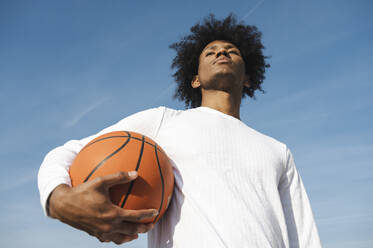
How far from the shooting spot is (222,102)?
12.7 feet

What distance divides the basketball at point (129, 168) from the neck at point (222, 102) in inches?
60.5

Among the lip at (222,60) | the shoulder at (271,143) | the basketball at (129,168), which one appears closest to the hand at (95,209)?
the basketball at (129,168)

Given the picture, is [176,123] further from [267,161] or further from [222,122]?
[267,161]

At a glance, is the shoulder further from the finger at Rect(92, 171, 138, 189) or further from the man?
the finger at Rect(92, 171, 138, 189)

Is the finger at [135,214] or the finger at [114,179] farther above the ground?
the finger at [114,179]

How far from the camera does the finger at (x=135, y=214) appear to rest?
6.61 feet

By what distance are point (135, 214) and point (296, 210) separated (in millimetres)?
1959

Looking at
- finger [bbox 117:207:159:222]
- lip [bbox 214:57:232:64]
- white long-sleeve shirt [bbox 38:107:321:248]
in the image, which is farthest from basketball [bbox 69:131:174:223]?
lip [bbox 214:57:232:64]

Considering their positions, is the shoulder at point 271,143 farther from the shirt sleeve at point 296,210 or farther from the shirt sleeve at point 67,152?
the shirt sleeve at point 67,152

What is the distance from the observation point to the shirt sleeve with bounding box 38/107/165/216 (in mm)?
2146

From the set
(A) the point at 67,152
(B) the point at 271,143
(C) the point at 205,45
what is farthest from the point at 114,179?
(C) the point at 205,45

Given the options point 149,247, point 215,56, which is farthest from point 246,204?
point 215,56

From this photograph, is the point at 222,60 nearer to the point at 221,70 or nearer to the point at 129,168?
the point at 221,70

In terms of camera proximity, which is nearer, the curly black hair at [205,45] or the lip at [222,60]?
the lip at [222,60]
